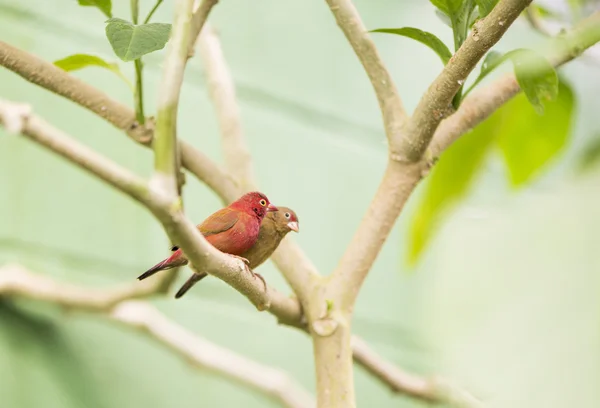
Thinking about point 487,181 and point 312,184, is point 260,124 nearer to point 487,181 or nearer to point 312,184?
point 312,184

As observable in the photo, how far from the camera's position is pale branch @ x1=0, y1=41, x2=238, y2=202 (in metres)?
0.74

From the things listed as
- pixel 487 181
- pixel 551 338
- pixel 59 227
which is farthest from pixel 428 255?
pixel 551 338

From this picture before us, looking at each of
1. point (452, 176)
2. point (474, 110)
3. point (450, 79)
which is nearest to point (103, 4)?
point (450, 79)

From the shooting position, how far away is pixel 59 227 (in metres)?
1.53

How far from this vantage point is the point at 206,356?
1.48m

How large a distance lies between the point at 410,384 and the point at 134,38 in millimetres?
1012

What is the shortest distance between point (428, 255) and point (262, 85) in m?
0.79

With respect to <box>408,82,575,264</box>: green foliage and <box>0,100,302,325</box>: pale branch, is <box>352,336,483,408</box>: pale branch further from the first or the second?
<box>0,100,302,325</box>: pale branch

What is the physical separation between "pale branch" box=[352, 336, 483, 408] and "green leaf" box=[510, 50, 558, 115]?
2.06ft

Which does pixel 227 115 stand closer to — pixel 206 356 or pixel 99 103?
pixel 99 103

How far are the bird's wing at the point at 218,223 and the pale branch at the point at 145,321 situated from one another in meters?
0.58

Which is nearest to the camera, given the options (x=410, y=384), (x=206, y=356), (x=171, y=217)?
(x=171, y=217)

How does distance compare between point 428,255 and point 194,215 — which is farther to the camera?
point 428,255

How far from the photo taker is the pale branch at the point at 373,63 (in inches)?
33.3
